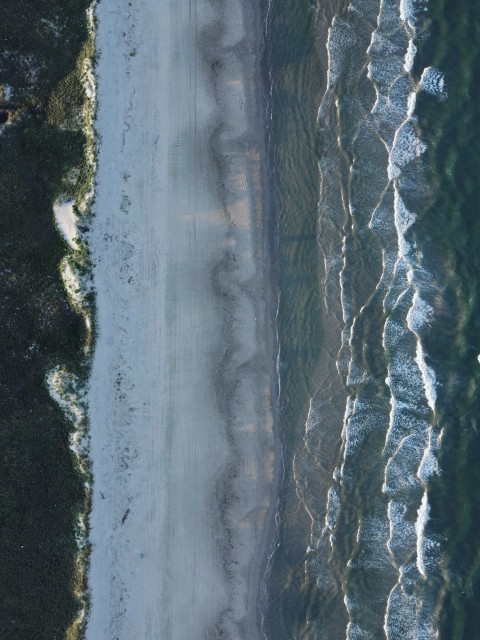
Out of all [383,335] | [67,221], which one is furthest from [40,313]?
[383,335]

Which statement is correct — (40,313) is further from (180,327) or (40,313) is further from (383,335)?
(383,335)

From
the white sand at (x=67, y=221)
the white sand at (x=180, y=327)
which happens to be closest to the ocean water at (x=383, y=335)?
the white sand at (x=180, y=327)

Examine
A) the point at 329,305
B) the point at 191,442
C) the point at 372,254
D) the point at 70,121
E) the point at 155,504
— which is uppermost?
the point at 70,121

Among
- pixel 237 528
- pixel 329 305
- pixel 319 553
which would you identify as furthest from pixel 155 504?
pixel 329 305

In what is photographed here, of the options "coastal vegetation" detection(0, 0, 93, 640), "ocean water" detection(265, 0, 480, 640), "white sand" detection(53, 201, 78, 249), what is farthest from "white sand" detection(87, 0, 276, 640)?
→ "ocean water" detection(265, 0, 480, 640)

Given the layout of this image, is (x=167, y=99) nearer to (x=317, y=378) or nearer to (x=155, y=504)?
(x=317, y=378)

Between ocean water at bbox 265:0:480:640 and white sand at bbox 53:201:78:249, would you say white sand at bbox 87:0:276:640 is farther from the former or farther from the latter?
ocean water at bbox 265:0:480:640
